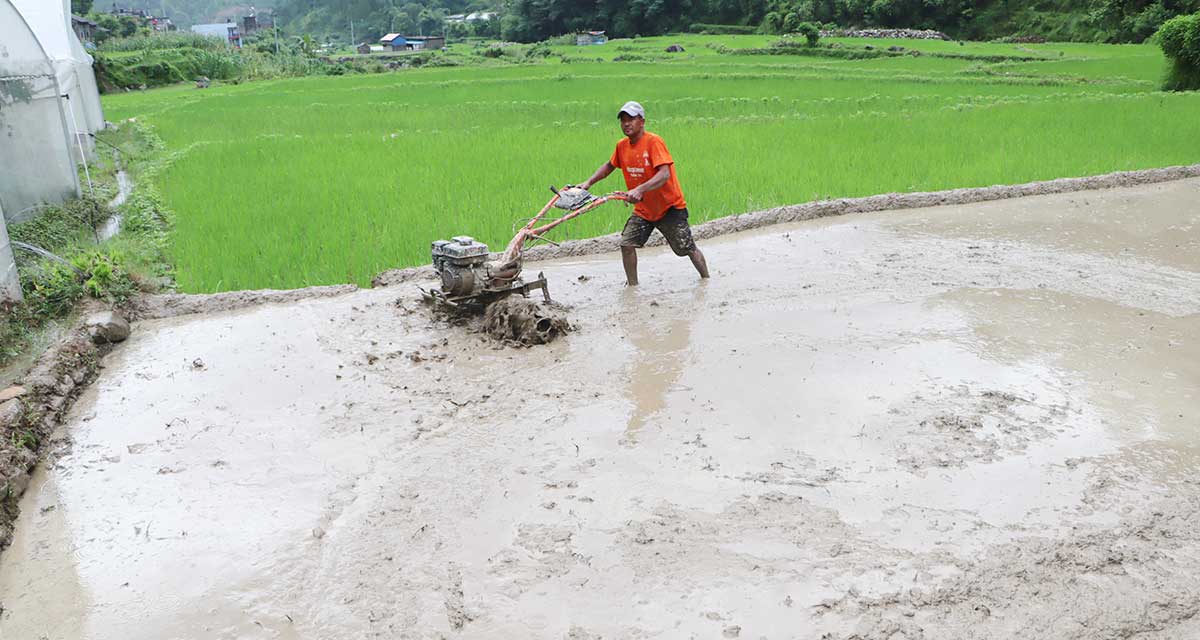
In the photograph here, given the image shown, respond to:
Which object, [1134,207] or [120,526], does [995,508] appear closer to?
[120,526]

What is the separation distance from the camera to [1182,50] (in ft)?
53.1

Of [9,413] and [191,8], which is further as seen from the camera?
[191,8]

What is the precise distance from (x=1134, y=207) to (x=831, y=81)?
36.6 ft

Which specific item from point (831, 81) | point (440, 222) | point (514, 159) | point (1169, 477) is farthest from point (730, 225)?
point (831, 81)

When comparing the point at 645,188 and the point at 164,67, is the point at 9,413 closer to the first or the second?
the point at 645,188

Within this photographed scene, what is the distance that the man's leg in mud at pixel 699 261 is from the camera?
5872 mm

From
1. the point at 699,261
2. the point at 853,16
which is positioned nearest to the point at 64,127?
the point at 699,261

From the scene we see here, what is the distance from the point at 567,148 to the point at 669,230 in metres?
4.50

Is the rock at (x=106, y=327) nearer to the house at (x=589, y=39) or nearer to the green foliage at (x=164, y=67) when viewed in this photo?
the green foliage at (x=164, y=67)

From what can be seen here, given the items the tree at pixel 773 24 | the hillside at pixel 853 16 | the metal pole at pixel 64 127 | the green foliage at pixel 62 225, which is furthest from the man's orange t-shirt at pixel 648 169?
the tree at pixel 773 24

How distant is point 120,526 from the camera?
10.7ft

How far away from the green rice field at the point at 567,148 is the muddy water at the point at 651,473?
1402 mm

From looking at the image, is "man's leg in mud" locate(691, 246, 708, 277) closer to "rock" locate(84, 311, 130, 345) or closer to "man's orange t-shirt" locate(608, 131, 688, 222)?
"man's orange t-shirt" locate(608, 131, 688, 222)

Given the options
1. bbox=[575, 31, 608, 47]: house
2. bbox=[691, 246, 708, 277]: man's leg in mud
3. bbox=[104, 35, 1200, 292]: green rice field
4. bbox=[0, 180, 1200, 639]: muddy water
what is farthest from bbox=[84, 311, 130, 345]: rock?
bbox=[575, 31, 608, 47]: house
